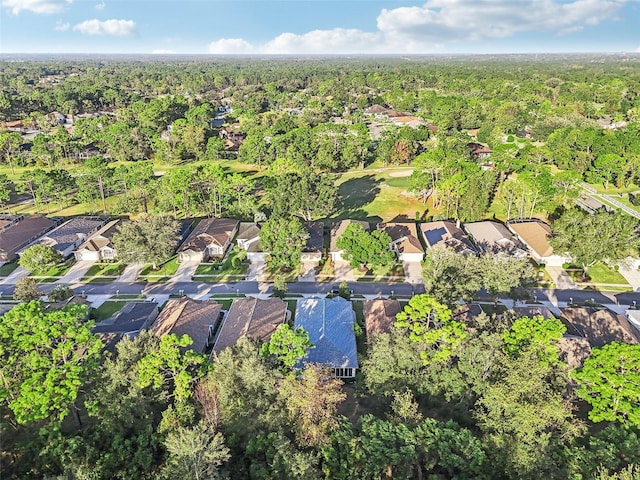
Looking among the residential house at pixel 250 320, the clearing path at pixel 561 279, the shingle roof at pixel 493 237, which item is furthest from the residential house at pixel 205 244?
the clearing path at pixel 561 279

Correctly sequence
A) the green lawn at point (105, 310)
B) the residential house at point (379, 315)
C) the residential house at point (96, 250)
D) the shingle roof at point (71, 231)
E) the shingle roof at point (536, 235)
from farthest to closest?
the shingle roof at point (71, 231) → the residential house at point (96, 250) → the shingle roof at point (536, 235) → the green lawn at point (105, 310) → the residential house at point (379, 315)

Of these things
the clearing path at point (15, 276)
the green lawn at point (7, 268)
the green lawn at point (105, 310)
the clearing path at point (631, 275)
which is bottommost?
the green lawn at point (105, 310)

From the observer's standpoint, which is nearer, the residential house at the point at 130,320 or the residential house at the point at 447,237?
the residential house at the point at 130,320

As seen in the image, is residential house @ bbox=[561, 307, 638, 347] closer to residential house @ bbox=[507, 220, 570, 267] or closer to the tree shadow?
residential house @ bbox=[507, 220, 570, 267]

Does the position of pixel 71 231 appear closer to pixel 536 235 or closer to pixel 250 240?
pixel 250 240

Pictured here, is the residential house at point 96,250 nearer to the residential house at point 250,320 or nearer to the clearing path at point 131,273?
the clearing path at point 131,273

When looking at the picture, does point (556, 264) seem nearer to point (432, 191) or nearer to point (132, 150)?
point (432, 191)

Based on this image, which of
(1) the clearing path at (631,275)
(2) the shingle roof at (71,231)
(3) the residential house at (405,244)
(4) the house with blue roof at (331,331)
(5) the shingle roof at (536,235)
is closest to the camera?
(4) the house with blue roof at (331,331)
